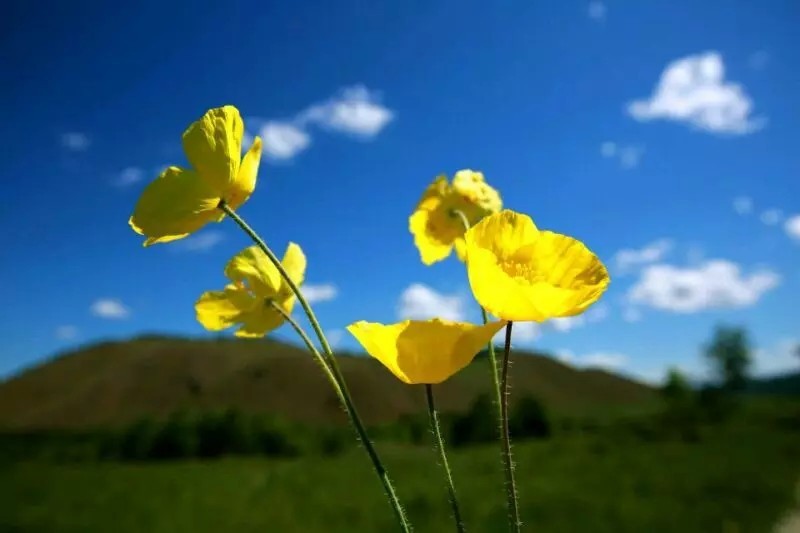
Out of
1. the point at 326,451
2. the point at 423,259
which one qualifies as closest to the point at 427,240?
the point at 423,259

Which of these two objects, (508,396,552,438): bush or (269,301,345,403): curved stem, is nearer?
(269,301,345,403): curved stem

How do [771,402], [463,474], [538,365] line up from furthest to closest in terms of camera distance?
1. [771,402]
2. [538,365]
3. [463,474]

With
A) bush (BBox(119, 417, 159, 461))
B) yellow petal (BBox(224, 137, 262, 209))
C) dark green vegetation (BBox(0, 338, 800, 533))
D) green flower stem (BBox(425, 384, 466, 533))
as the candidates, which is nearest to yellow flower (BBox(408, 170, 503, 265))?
yellow petal (BBox(224, 137, 262, 209))

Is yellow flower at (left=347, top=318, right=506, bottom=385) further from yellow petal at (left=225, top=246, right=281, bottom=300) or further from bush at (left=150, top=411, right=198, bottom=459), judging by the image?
bush at (left=150, top=411, right=198, bottom=459)

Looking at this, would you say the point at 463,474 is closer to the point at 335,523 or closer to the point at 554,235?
the point at 335,523

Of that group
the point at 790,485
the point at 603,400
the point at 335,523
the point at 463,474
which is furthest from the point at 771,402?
the point at 335,523

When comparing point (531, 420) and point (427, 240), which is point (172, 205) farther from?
point (531, 420)

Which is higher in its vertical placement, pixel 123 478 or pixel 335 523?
pixel 123 478
